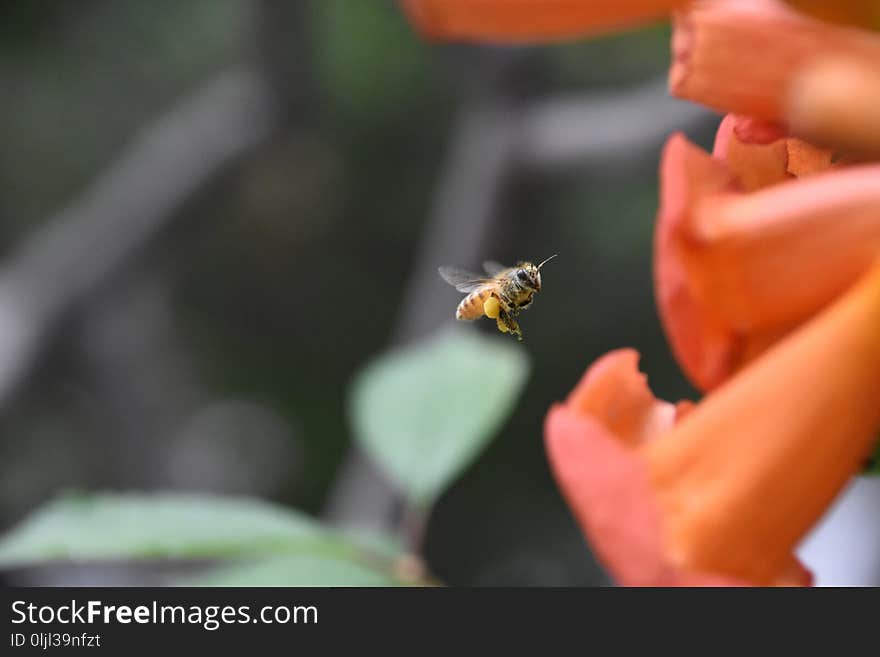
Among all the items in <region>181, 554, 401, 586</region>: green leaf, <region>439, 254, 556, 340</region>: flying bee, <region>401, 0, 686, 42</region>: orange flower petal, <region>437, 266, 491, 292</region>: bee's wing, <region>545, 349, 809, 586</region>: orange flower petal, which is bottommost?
<region>545, 349, 809, 586</region>: orange flower petal

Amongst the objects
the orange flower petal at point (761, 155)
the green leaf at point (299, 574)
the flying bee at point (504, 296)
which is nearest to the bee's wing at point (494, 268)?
the flying bee at point (504, 296)

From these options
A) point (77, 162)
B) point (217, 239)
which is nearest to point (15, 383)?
point (77, 162)

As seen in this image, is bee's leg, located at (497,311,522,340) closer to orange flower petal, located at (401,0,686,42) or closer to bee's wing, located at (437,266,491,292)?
bee's wing, located at (437,266,491,292)

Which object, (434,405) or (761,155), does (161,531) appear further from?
(761,155)

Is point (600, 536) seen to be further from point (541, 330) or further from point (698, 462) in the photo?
point (541, 330)

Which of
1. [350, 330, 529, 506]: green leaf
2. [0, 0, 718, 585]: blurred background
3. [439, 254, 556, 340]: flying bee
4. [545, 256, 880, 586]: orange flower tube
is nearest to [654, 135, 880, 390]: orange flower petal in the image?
[545, 256, 880, 586]: orange flower tube

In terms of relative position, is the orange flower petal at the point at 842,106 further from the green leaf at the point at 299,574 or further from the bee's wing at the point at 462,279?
the bee's wing at the point at 462,279
